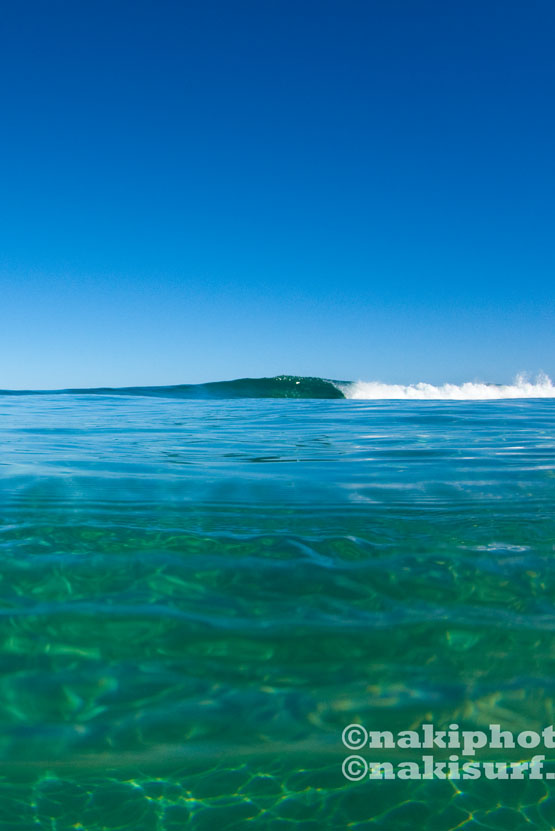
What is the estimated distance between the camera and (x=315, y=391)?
3456 centimetres

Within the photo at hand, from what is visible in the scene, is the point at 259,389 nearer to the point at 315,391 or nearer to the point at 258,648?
the point at 315,391

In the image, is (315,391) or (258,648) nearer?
(258,648)

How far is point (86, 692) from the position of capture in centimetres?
199

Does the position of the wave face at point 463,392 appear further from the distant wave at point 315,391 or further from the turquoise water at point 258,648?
the turquoise water at point 258,648

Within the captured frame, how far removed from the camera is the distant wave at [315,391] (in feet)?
89.9

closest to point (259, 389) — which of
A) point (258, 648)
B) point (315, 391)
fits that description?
point (315, 391)

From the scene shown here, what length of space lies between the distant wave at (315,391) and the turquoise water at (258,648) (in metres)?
22.4

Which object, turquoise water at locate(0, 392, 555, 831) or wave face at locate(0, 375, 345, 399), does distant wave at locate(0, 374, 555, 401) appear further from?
turquoise water at locate(0, 392, 555, 831)

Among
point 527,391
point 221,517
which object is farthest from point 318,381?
point 221,517

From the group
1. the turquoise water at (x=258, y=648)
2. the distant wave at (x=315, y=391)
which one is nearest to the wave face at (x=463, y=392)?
the distant wave at (x=315, y=391)

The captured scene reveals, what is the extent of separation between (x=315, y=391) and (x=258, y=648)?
32.6 metres

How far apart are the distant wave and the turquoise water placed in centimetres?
2243

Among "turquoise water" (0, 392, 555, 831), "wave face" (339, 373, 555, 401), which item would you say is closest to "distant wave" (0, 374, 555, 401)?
"wave face" (339, 373, 555, 401)

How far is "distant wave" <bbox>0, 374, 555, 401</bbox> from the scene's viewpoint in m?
27.4
